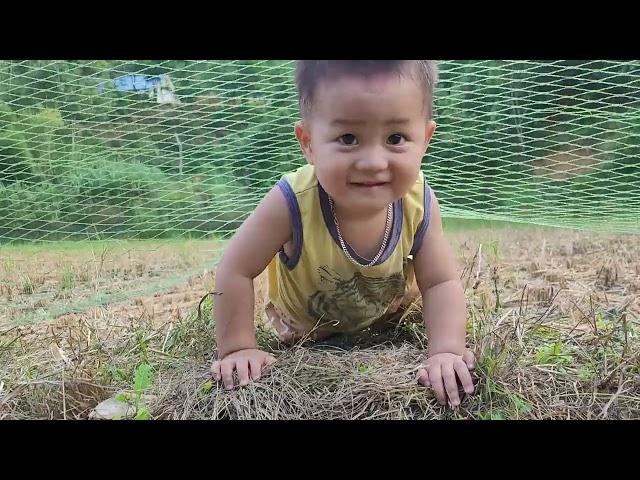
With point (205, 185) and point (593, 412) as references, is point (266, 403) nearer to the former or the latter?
point (593, 412)

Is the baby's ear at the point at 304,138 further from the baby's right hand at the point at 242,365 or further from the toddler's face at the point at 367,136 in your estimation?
the baby's right hand at the point at 242,365

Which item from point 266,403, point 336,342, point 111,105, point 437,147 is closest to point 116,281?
point 111,105

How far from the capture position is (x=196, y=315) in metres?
1.75

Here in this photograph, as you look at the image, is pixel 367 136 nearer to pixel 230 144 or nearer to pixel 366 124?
pixel 366 124

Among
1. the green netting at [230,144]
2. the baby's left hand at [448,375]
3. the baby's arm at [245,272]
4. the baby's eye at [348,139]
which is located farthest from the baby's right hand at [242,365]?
the green netting at [230,144]

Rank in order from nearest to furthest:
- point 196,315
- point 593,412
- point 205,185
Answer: point 593,412 → point 196,315 → point 205,185

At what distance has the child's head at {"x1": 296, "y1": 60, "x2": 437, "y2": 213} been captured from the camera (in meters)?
1.26

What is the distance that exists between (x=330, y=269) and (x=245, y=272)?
19 centimetres

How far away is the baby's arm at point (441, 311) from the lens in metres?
1.33

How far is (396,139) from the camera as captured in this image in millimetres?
1313

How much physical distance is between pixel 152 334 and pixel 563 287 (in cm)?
105

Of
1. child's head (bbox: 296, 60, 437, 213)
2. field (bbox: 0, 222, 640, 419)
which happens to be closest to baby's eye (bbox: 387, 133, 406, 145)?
child's head (bbox: 296, 60, 437, 213)

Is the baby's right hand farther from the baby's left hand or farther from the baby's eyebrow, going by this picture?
the baby's eyebrow

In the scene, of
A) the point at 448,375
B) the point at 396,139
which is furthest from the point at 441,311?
the point at 396,139
